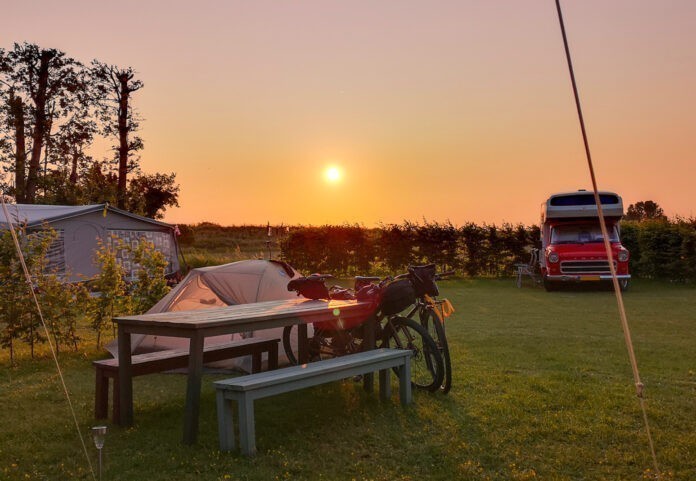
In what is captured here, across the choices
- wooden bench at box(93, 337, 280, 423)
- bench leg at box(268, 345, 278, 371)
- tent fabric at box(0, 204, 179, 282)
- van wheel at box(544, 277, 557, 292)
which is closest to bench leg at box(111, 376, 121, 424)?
wooden bench at box(93, 337, 280, 423)

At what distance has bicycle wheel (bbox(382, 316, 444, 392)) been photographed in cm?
581

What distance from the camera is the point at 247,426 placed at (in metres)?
4.33

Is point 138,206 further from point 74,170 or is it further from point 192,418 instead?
point 192,418

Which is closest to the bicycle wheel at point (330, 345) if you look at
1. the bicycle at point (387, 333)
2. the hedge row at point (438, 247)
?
the bicycle at point (387, 333)

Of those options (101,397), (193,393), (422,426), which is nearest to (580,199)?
(422,426)

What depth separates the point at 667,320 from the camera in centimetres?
1088

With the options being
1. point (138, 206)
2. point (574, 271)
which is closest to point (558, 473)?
point (574, 271)

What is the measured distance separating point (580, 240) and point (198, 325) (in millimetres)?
14648

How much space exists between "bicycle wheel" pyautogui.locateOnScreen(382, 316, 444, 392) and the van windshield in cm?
1218

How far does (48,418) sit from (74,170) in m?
27.8

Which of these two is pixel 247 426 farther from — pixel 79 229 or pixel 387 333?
pixel 79 229

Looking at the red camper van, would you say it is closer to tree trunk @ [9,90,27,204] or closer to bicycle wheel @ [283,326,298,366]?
bicycle wheel @ [283,326,298,366]

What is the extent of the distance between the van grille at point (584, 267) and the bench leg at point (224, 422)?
13.9m

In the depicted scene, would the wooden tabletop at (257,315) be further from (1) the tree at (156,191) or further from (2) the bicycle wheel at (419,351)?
(1) the tree at (156,191)
